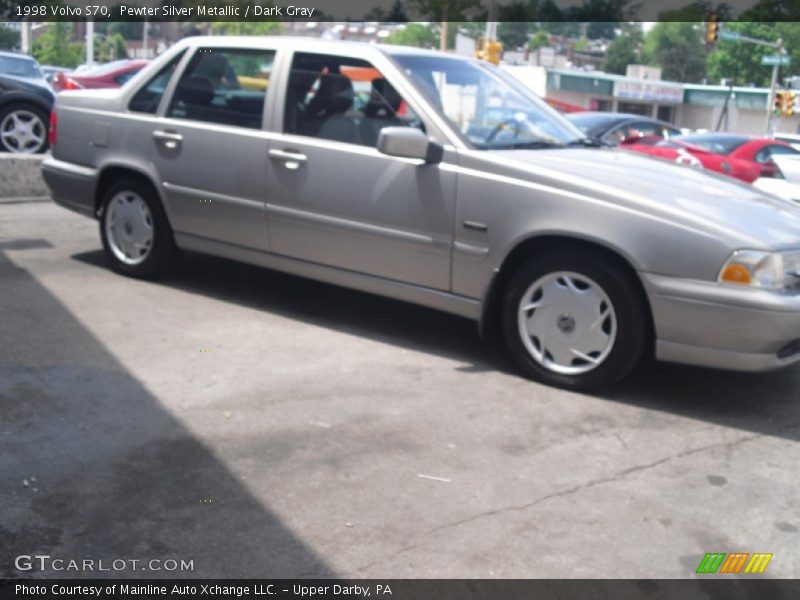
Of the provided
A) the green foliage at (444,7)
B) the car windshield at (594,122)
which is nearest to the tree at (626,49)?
the green foliage at (444,7)

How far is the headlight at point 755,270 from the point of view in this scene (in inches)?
180

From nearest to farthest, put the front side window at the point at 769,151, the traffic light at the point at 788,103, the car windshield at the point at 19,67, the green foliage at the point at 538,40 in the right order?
the car windshield at the point at 19,67
the front side window at the point at 769,151
the traffic light at the point at 788,103
the green foliage at the point at 538,40

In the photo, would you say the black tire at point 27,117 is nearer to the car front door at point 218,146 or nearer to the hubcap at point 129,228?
the hubcap at point 129,228

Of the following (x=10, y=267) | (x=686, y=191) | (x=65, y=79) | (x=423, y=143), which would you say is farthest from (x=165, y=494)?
(x=65, y=79)

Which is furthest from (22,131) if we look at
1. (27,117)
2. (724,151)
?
(724,151)

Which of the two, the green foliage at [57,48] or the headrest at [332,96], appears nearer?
the headrest at [332,96]

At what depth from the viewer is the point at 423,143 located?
17.3 ft

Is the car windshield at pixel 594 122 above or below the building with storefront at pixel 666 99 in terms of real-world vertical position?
below

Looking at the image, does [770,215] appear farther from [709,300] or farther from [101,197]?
[101,197]

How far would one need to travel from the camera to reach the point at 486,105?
5.89m

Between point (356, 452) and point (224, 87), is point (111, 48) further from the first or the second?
point (356, 452)

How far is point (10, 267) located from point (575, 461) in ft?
15.4

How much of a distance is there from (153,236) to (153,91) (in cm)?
97

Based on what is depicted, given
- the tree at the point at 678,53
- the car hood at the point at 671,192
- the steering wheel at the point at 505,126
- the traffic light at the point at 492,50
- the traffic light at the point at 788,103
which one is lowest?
the car hood at the point at 671,192
